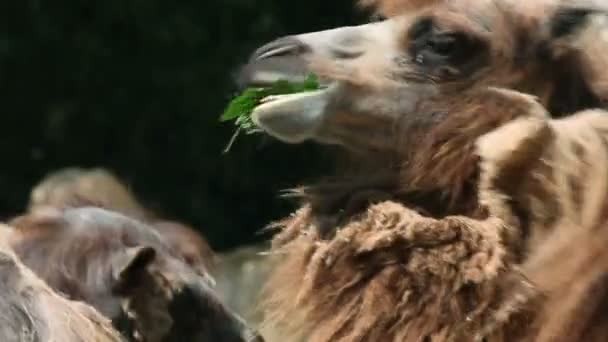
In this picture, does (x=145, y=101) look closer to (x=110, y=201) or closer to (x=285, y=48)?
(x=110, y=201)

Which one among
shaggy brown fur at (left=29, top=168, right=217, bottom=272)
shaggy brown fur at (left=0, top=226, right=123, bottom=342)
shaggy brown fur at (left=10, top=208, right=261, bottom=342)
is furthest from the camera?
shaggy brown fur at (left=29, top=168, right=217, bottom=272)

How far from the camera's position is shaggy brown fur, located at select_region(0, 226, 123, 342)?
4.18 feet

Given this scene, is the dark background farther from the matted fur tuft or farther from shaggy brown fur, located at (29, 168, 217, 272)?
the matted fur tuft

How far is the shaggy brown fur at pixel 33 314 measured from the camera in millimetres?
1274

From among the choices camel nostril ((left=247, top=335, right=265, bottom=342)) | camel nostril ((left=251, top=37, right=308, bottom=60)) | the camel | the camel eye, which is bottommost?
camel nostril ((left=247, top=335, right=265, bottom=342))

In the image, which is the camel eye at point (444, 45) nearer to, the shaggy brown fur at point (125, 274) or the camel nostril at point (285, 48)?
the camel nostril at point (285, 48)

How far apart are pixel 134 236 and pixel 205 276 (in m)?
0.14

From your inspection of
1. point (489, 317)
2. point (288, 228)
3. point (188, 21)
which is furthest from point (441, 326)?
point (188, 21)

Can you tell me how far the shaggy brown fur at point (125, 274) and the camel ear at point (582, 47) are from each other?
1.95ft

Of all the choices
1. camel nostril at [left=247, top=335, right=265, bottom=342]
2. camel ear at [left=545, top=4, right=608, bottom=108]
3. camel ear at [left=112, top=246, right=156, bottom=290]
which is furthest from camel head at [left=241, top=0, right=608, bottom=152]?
camel nostril at [left=247, top=335, right=265, bottom=342]

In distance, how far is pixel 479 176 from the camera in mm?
1375

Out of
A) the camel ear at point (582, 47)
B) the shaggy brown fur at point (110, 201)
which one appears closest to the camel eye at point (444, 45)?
the camel ear at point (582, 47)

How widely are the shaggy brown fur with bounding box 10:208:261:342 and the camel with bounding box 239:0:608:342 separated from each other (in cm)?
20

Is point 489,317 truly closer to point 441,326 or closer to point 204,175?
point 441,326
